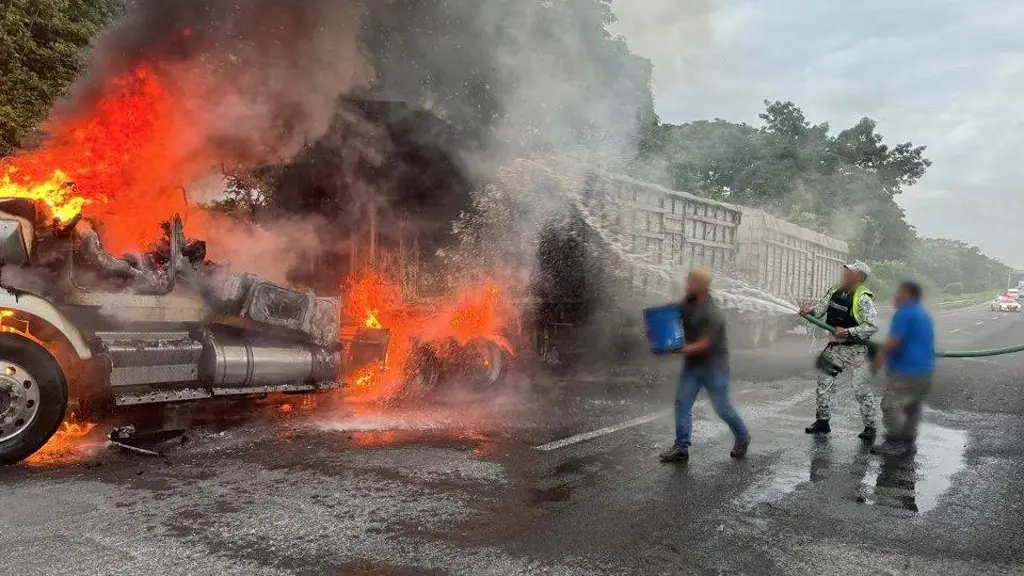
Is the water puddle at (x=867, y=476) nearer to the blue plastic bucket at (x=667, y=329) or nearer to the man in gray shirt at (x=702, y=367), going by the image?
the man in gray shirt at (x=702, y=367)

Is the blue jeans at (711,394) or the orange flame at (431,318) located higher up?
the orange flame at (431,318)

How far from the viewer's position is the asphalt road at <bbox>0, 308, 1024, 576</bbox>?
3.72 metres

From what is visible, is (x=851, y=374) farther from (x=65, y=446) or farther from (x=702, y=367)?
(x=65, y=446)

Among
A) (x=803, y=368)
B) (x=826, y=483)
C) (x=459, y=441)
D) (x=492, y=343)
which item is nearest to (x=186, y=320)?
(x=459, y=441)

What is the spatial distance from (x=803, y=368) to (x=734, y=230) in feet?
10.2

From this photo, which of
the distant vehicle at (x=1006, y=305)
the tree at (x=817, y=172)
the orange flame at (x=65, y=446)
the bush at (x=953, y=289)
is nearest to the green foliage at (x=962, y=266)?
the bush at (x=953, y=289)

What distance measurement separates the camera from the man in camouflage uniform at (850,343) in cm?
686

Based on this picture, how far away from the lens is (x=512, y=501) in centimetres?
473

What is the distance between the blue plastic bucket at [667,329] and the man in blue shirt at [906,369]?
1.96 metres

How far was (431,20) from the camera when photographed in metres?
11.2

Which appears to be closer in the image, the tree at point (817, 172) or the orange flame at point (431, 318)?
the orange flame at point (431, 318)

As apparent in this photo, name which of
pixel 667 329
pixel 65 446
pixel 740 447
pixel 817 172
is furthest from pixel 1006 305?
pixel 65 446

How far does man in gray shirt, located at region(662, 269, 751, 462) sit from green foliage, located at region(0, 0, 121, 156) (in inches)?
491

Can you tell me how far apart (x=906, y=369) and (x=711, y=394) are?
179cm
